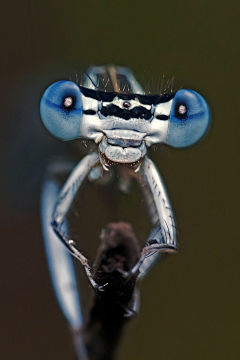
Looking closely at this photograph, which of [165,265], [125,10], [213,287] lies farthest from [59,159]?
[125,10]

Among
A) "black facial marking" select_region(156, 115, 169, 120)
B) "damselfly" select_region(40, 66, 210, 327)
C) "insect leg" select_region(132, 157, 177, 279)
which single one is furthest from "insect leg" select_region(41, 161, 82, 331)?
"black facial marking" select_region(156, 115, 169, 120)

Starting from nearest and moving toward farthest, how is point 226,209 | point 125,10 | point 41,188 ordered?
point 41,188 < point 226,209 < point 125,10

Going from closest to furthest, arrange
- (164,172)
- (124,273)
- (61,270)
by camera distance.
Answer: (124,273)
(61,270)
(164,172)

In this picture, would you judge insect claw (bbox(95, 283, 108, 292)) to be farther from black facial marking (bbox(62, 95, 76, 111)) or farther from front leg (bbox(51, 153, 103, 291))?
black facial marking (bbox(62, 95, 76, 111))

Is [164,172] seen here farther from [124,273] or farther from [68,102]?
[124,273]

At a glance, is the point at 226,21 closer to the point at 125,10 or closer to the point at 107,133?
→ the point at 125,10

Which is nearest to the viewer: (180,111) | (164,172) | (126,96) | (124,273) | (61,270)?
(124,273)

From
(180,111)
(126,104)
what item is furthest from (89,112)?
(180,111)
